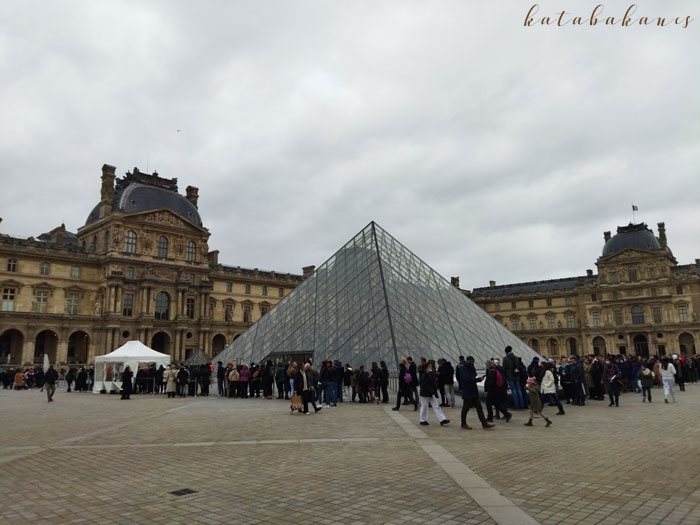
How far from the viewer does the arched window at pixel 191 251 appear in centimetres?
4812

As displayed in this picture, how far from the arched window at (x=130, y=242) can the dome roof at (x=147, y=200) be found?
2.23 m

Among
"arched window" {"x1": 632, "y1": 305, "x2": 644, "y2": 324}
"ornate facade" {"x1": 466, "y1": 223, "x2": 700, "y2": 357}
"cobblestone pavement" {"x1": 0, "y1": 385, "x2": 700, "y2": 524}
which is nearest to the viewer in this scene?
"cobblestone pavement" {"x1": 0, "y1": 385, "x2": 700, "y2": 524}

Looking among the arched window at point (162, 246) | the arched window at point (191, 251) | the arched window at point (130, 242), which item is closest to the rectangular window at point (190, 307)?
the arched window at point (191, 251)

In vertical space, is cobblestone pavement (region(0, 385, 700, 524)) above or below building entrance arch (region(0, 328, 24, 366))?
below

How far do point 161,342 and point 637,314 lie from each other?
51943 mm

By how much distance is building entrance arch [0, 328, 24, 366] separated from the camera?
1521 inches

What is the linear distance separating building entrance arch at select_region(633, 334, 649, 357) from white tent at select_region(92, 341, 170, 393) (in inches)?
2143

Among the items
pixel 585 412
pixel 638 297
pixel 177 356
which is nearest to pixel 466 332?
pixel 585 412

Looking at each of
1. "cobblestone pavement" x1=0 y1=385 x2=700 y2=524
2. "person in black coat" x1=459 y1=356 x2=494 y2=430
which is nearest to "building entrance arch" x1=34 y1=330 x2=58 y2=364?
"cobblestone pavement" x1=0 y1=385 x2=700 y2=524

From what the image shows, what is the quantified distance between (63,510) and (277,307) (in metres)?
18.5

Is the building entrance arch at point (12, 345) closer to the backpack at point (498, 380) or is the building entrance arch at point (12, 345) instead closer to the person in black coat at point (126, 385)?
the person in black coat at point (126, 385)

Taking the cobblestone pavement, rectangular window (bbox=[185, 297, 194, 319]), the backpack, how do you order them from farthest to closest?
rectangular window (bbox=[185, 297, 194, 319]) → the backpack → the cobblestone pavement

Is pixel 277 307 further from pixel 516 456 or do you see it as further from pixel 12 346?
pixel 12 346

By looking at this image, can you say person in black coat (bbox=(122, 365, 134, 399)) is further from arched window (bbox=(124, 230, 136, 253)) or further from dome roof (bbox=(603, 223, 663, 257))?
dome roof (bbox=(603, 223, 663, 257))
